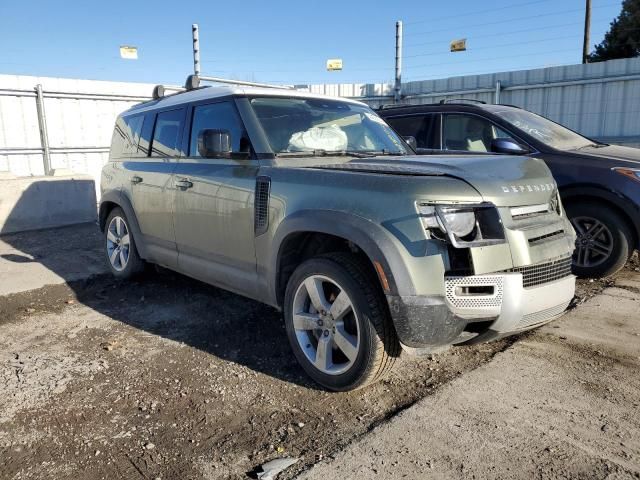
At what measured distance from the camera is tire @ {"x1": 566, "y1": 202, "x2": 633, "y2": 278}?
213 inches

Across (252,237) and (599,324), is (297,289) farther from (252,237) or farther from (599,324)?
(599,324)

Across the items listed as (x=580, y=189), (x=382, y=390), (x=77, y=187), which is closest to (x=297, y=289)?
(x=382, y=390)

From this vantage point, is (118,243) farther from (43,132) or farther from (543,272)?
(43,132)

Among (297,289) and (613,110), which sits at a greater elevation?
(613,110)

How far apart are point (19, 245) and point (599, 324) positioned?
25.0 feet

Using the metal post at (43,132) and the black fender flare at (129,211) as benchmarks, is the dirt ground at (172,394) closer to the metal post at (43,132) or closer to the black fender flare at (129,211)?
the black fender flare at (129,211)

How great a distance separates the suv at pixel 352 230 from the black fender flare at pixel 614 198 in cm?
218

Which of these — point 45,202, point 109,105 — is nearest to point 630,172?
point 45,202

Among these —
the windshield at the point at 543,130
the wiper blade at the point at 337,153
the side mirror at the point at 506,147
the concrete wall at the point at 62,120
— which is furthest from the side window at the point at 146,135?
the concrete wall at the point at 62,120

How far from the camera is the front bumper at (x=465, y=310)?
9.24 ft

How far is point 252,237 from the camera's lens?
12.3 feet

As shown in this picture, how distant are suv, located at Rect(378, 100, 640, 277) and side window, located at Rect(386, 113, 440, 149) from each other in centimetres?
6

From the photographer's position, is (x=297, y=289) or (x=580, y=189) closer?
(x=297, y=289)

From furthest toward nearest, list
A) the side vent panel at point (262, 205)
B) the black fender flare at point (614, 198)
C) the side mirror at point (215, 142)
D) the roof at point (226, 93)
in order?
the black fender flare at point (614, 198) → the roof at point (226, 93) → the side mirror at point (215, 142) → the side vent panel at point (262, 205)
